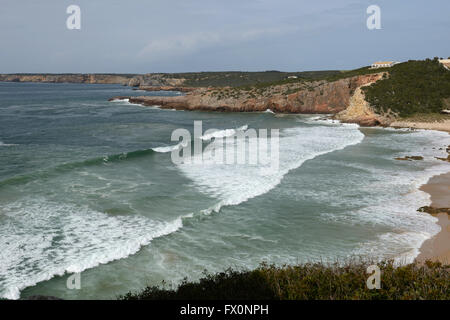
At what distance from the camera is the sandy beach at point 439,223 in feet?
39.9

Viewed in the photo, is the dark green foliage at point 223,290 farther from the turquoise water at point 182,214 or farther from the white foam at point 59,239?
the white foam at point 59,239

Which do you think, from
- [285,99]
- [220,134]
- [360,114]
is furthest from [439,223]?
[285,99]

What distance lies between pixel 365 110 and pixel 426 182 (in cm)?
3266

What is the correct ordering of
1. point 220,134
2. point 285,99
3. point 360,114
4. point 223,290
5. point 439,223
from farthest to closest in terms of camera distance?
point 285,99
point 360,114
point 220,134
point 439,223
point 223,290

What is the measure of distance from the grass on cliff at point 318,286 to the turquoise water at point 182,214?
281 centimetres

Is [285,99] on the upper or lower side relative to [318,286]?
upper

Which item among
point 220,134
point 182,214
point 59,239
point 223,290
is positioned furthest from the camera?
point 220,134

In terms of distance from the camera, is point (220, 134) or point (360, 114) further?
point (360, 114)

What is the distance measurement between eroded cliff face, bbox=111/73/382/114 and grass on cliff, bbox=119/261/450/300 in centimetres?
5872

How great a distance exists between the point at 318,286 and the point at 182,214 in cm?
889

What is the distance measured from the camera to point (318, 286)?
7891mm

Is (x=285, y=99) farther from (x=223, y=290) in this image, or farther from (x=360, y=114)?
(x=223, y=290)

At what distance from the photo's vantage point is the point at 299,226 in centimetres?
1477
